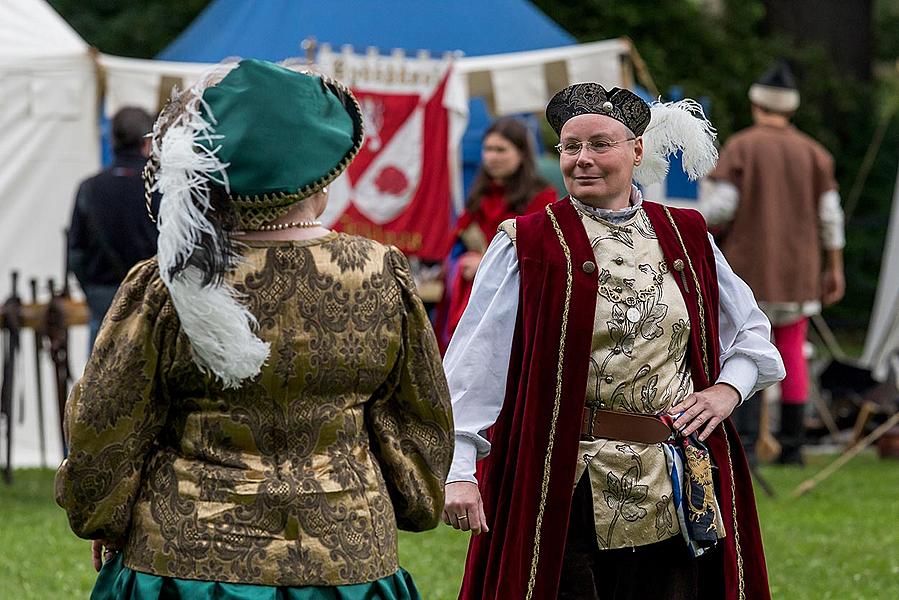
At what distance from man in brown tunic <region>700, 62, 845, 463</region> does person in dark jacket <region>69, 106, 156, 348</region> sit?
10.3 ft

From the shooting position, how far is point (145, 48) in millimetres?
18297

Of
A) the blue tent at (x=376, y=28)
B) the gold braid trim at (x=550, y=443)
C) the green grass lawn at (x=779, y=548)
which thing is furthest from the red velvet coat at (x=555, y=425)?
the blue tent at (x=376, y=28)

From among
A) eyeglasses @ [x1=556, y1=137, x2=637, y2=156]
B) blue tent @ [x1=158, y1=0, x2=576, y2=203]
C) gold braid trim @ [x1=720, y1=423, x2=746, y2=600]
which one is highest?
blue tent @ [x1=158, y1=0, x2=576, y2=203]

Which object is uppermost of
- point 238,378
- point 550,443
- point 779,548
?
point 238,378

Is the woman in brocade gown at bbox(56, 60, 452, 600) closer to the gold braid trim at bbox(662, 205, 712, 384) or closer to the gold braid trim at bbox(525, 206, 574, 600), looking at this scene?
the gold braid trim at bbox(525, 206, 574, 600)

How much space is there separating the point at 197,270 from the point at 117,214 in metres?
4.80

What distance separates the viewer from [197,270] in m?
2.76

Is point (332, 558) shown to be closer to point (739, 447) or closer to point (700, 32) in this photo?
point (739, 447)

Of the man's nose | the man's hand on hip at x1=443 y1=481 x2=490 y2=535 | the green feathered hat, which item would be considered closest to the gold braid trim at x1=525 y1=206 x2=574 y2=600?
the man's hand on hip at x1=443 y1=481 x2=490 y2=535

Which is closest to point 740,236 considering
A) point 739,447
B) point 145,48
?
point 739,447

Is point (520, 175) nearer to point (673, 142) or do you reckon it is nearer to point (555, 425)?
point (673, 142)

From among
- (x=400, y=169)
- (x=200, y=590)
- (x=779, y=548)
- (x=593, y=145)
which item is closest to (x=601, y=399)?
(x=593, y=145)

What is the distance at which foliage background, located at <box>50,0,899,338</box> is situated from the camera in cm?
1731

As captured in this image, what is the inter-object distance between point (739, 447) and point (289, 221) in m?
1.31
